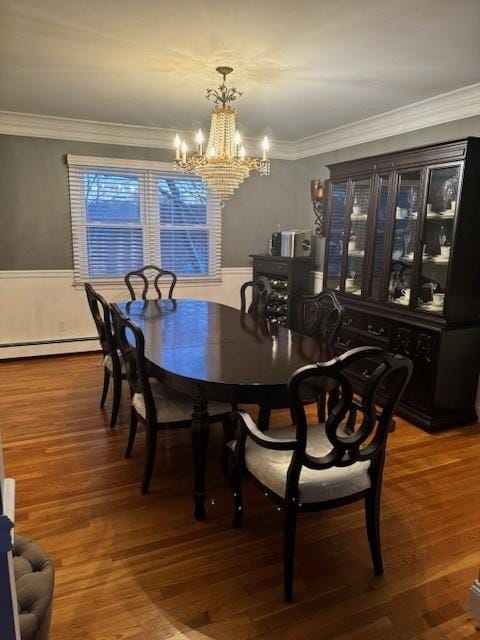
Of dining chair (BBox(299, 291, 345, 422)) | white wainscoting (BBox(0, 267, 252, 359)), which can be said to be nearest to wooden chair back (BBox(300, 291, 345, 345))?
dining chair (BBox(299, 291, 345, 422))

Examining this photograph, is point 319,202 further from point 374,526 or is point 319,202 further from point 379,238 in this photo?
point 374,526

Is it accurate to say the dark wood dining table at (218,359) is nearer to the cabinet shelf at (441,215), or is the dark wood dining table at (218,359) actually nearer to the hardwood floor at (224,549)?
the hardwood floor at (224,549)

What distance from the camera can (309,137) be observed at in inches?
196

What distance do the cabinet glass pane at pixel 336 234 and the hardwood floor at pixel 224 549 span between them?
1.75 meters

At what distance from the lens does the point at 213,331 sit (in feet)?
9.53

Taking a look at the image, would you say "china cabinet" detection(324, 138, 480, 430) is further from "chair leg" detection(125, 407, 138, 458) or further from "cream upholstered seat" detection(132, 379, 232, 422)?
"chair leg" detection(125, 407, 138, 458)

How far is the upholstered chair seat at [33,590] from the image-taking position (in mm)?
1133

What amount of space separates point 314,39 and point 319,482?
2297mm

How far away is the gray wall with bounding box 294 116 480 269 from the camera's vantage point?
3423 mm

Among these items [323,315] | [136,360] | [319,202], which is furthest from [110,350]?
[319,202]

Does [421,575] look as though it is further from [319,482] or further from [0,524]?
[0,524]

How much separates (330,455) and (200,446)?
709 millimetres

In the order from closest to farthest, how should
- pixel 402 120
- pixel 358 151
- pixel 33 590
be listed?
pixel 33 590 < pixel 402 120 < pixel 358 151

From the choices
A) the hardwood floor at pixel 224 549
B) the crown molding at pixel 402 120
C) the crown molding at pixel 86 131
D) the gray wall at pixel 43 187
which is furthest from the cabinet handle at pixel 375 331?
the crown molding at pixel 86 131
